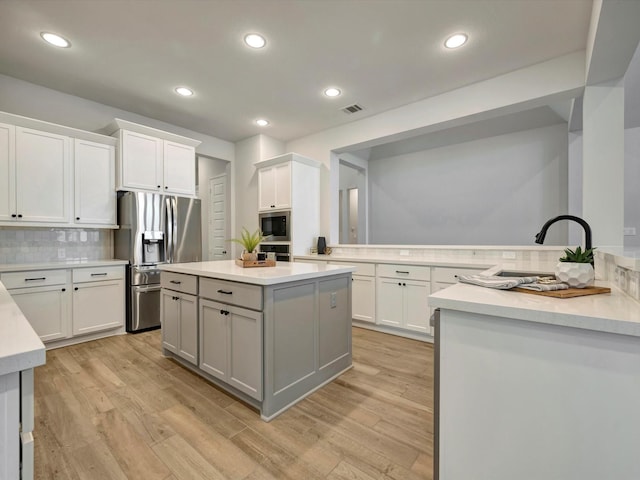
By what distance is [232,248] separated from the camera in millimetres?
5652

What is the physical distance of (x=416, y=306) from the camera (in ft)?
10.8

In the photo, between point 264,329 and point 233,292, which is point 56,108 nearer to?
point 233,292

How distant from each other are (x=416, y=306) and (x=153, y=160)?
375 cm

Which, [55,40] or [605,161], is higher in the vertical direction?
[55,40]

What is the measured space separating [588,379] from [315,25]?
9.24ft

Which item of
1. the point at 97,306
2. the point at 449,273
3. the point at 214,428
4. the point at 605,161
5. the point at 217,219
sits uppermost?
the point at 605,161

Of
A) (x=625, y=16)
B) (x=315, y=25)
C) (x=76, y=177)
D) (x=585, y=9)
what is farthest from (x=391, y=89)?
(x=76, y=177)

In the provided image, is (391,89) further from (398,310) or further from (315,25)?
(398,310)

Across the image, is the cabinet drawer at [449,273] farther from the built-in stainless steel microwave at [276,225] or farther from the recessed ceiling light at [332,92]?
the recessed ceiling light at [332,92]

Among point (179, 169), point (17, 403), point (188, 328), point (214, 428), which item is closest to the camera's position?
point (17, 403)

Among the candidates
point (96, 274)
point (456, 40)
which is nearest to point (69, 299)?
point (96, 274)

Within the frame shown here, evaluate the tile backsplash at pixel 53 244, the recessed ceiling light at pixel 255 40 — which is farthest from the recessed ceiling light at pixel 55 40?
the tile backsplash at pixel 53 244

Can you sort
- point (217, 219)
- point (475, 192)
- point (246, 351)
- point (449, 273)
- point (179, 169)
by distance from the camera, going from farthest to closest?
point (217, 219), point (475, 192), point (179, 169), point (449, 273), point (246, 351)

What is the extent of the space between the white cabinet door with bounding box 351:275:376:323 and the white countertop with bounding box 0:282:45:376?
318 cm
